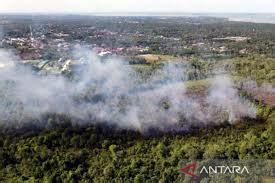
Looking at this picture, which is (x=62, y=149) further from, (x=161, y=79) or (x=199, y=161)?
(x=161, y=79)

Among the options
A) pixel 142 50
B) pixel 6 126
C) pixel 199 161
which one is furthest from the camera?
pixel 142 50

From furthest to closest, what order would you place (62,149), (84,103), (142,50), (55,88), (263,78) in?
(142,50), (263,78), (55,88), (84,103), (62,149)

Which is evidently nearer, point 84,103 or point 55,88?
point 84,103

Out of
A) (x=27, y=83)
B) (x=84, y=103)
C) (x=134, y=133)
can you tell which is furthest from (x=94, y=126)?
(x=27, y=83)

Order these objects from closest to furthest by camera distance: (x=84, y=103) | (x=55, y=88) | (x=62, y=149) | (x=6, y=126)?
(x=62, y=149)
(x=6, y=126)
(x=84, y=103)
(x=55, y=88)

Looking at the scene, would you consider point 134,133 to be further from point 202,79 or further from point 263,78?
point 263,78

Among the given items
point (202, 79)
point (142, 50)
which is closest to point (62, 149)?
point (202, 79)
